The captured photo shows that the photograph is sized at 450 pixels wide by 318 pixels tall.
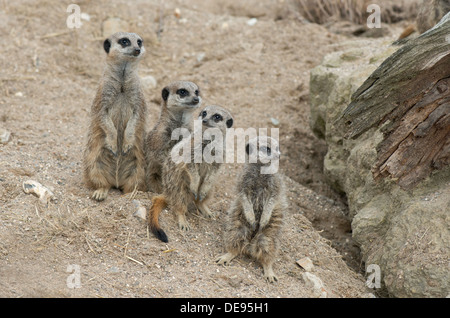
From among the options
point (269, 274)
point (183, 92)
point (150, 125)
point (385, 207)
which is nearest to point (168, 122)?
point (183, 92)

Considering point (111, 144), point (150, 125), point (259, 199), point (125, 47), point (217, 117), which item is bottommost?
point (150, 125)

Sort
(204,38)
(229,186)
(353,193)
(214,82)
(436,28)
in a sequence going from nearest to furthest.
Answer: (436,28)
(353,193)
(229,186)
(214,82)
(204,38)

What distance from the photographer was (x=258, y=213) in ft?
11.6

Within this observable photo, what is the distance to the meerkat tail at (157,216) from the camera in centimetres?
344

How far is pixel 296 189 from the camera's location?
15.2 feet

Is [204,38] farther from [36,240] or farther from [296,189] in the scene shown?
[36,240]

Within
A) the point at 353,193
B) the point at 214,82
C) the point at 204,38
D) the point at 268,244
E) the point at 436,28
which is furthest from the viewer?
the point at 204,38

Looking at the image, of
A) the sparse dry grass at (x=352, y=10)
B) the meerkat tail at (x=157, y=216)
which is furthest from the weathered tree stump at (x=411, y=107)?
the sparse dry grass at (x=352, y=10)

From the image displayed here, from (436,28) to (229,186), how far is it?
2.02m

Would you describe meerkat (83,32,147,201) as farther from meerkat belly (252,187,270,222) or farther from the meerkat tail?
meerkat belly (252,187,270,222)

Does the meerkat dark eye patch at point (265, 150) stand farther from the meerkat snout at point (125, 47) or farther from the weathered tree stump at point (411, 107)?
the meerkat snout at point (125, 47)

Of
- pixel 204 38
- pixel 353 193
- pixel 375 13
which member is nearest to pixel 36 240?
pixel 353 193

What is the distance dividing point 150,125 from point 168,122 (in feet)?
3.86

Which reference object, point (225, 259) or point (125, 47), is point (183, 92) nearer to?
point (125, 47)
